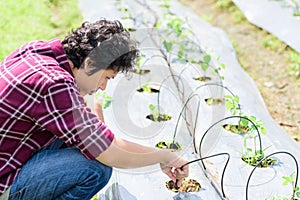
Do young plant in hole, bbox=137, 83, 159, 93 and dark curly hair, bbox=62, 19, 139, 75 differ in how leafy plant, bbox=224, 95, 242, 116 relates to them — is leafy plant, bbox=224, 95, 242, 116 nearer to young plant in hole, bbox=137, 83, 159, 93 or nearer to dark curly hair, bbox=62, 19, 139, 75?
young plant in hole, bbox=137, 83, 159, 93

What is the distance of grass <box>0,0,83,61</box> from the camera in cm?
502

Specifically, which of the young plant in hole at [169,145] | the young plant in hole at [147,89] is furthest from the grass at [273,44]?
the young plant in hole at [169,145]

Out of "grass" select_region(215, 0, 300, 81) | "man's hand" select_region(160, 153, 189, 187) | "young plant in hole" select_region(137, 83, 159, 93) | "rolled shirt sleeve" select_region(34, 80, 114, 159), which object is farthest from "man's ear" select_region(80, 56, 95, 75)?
"grass" select_region(215, 0, 300, 81)

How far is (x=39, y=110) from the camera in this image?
85.3 inches

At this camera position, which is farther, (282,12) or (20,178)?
(282,12)

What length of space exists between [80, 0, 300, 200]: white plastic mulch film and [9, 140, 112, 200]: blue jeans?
1.49 feet

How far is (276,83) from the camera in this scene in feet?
15.2

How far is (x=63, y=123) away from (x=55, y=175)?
0.32m

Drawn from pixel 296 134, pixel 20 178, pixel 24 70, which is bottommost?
pixel 296 134

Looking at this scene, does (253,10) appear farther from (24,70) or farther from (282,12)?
(24,70)

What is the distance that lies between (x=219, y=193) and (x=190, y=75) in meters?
1.54

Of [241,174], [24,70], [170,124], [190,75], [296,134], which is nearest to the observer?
[24,70]

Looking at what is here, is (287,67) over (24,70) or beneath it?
beneath

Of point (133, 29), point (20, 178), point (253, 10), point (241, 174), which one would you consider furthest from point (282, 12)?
point (20, 178)
